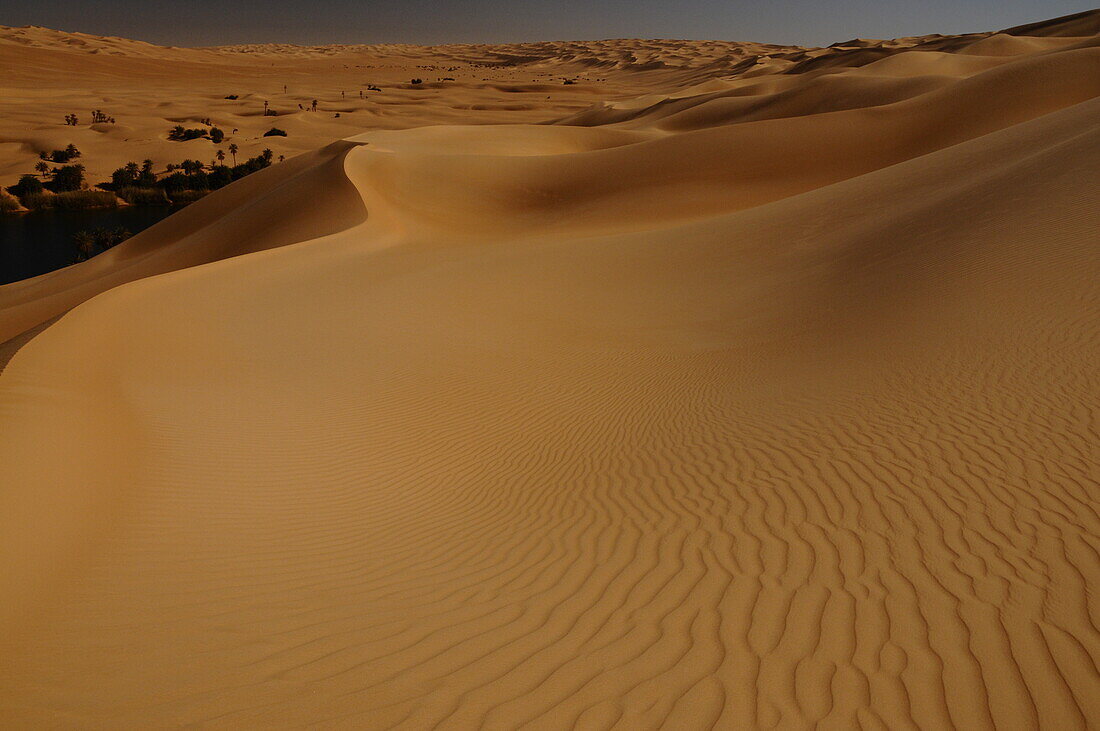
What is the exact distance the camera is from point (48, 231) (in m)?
37.5

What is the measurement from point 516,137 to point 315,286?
2581 centimetres

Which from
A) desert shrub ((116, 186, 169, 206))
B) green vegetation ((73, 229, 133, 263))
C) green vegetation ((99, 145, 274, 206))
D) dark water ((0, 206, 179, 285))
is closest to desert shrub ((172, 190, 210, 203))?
green vegetation ((99, 145, 274, 206))

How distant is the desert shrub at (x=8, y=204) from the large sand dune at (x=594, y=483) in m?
35.2

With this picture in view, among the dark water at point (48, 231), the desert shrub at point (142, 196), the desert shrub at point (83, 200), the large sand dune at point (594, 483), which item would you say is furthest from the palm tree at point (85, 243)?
the large sand dune at point (594, 483)

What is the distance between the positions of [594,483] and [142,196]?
47.9 m

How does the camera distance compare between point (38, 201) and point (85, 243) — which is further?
point (38, 201)

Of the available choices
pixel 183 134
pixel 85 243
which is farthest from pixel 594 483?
pixel 183 134

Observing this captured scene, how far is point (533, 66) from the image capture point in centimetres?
14988

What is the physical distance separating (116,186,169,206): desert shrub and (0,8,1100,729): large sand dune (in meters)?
34.6

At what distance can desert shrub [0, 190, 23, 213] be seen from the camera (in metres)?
40.8

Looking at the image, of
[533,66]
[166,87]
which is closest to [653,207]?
[166,87]

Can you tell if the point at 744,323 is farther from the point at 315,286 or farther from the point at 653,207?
the point at 653,207

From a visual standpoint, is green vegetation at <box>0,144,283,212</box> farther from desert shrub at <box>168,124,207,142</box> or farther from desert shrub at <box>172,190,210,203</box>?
desert shrub at <box>168,124,207,142</box>

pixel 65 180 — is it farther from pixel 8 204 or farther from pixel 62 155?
pixel 62 155
